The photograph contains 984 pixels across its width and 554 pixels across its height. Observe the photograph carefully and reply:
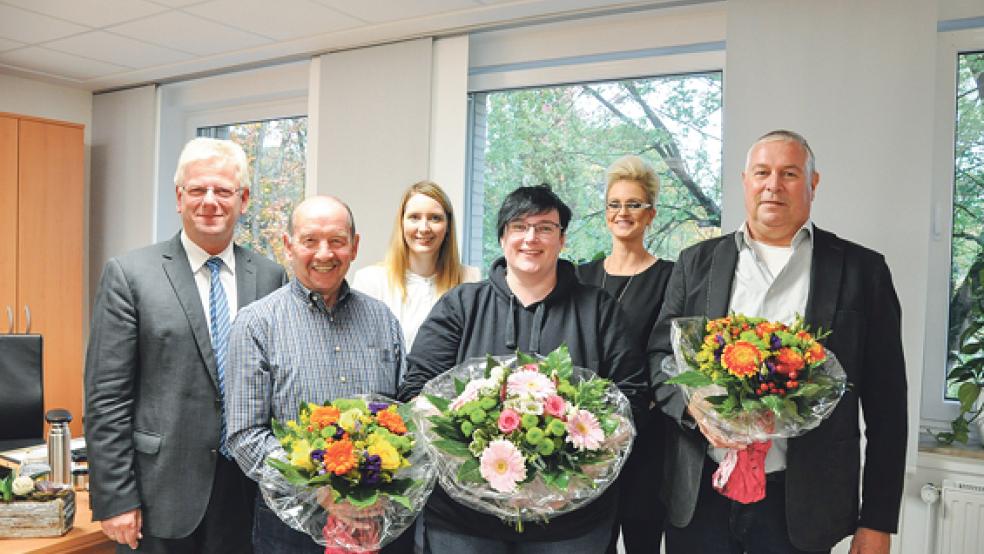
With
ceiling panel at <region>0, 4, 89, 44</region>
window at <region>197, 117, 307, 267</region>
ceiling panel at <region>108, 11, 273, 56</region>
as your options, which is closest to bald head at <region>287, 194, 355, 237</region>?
ceiling panel at <region>108, 11, 273, 56</region>

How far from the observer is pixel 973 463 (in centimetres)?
284

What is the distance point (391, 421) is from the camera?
1.56 meters

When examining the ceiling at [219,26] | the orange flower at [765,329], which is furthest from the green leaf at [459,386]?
the ceiling at [219,26]

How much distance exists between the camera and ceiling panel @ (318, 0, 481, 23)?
3.57 meters

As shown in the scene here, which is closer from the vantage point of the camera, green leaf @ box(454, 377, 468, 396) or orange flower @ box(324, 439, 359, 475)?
orange flower @ box(324, 439, 359, 475)

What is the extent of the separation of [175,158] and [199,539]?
439 cm

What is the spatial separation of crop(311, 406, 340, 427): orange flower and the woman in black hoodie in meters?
A: 0.36

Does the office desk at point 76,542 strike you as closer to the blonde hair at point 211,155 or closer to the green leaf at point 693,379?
the blonde hair at point 211,155

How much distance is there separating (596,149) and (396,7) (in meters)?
1.29

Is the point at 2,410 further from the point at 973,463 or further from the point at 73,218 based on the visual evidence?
the point at 973,463

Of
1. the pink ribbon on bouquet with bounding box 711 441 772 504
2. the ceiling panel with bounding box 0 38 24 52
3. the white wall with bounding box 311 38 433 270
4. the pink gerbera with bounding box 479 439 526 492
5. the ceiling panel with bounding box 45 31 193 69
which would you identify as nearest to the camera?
the pink gerbera with bounding box 479 439 526 492

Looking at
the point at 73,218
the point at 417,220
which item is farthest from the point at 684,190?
the point at 73,218

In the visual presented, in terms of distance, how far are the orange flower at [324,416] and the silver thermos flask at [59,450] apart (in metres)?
1.15

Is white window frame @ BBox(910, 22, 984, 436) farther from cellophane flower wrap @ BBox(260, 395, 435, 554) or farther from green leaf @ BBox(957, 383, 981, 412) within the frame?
cellophane flower wrap @ BBox(260, 395, 435, 554)
